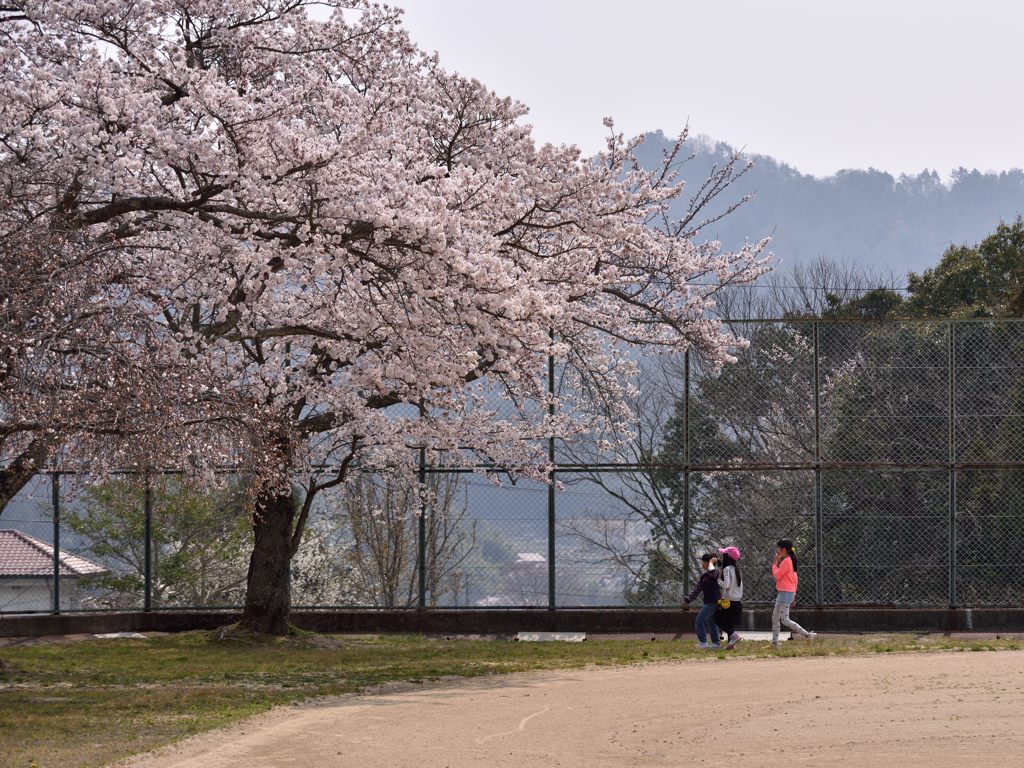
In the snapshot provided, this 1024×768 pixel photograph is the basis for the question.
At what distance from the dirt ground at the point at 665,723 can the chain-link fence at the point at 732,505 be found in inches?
212

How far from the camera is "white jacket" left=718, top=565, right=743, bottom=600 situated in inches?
638

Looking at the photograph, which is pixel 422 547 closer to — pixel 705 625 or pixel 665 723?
pixel 705 625

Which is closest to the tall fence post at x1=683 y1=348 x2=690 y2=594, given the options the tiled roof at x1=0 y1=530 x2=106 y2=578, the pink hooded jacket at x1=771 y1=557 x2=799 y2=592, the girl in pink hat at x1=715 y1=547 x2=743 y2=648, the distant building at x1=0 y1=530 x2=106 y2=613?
the girl in pink hat at x1=715 y1=547 x2=743 y2=648

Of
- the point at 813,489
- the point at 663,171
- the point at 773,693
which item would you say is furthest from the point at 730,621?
the point at 663,171

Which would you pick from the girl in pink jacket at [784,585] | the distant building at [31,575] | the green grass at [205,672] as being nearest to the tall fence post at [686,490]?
the green grass at [205,672]

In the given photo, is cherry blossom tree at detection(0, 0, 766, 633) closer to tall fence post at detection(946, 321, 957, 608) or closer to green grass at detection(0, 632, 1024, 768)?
green grass at detection(0, 632, 1024, 768)

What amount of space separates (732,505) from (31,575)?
979 cm

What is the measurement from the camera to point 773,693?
11492 millimetres

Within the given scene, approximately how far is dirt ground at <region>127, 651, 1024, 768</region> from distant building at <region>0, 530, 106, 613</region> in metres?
8.38

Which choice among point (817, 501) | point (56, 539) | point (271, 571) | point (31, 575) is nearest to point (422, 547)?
point (271, 571)

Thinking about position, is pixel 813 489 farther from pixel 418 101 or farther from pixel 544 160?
pixel 418 101

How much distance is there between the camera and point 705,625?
1636cm

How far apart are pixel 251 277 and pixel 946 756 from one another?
365 inches

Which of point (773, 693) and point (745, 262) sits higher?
point (745, 262)
